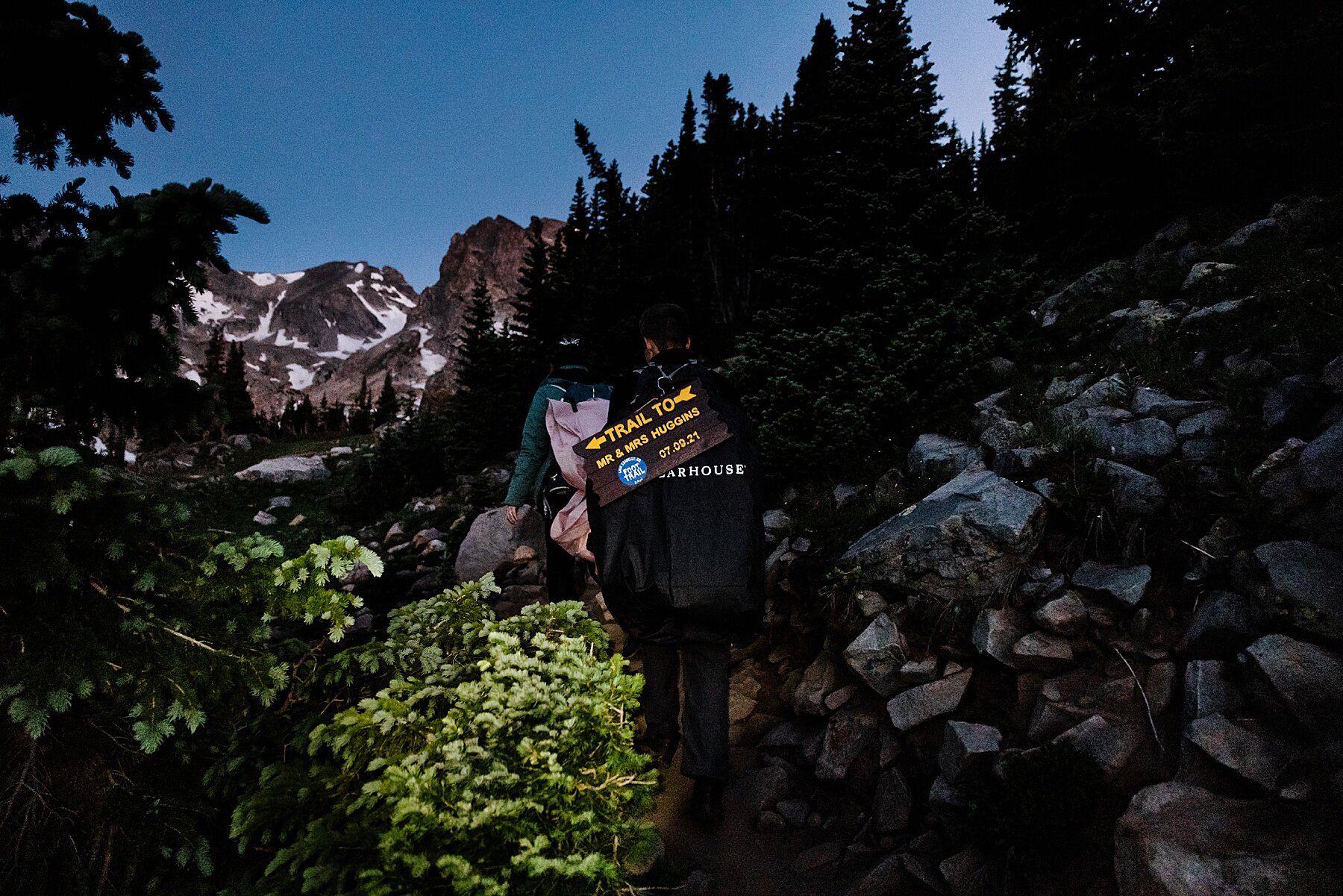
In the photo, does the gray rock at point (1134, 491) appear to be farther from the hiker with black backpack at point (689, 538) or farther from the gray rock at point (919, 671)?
the hiker with black backpack at point (689, 538)

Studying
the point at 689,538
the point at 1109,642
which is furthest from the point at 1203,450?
the point at 689,538

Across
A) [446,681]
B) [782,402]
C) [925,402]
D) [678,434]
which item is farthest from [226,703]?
[925,402]

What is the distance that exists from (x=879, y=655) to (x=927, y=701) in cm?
41

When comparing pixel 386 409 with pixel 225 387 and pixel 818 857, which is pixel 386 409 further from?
pixel 818 857

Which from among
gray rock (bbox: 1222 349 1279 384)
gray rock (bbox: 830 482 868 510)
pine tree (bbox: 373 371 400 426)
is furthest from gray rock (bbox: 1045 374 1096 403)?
pine tree (bbox: 373 371 400 426)

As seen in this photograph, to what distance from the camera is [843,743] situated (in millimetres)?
3768

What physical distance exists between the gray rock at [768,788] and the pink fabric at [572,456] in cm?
192

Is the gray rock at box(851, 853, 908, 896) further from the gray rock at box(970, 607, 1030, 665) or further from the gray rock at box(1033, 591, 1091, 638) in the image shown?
the gray rock at box(1033, 591, 1091, 638)

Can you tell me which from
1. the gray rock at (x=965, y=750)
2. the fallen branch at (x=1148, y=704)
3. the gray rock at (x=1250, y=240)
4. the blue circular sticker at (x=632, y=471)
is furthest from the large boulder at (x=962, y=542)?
the gray rock at (x=1250, y=240)

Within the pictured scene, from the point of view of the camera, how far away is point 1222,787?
7.80 ft

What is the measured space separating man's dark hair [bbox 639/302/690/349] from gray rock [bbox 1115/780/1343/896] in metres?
3.29

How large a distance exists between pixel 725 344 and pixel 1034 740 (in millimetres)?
17902

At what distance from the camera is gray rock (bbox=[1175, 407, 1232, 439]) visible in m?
3.86

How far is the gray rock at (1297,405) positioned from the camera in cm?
354
